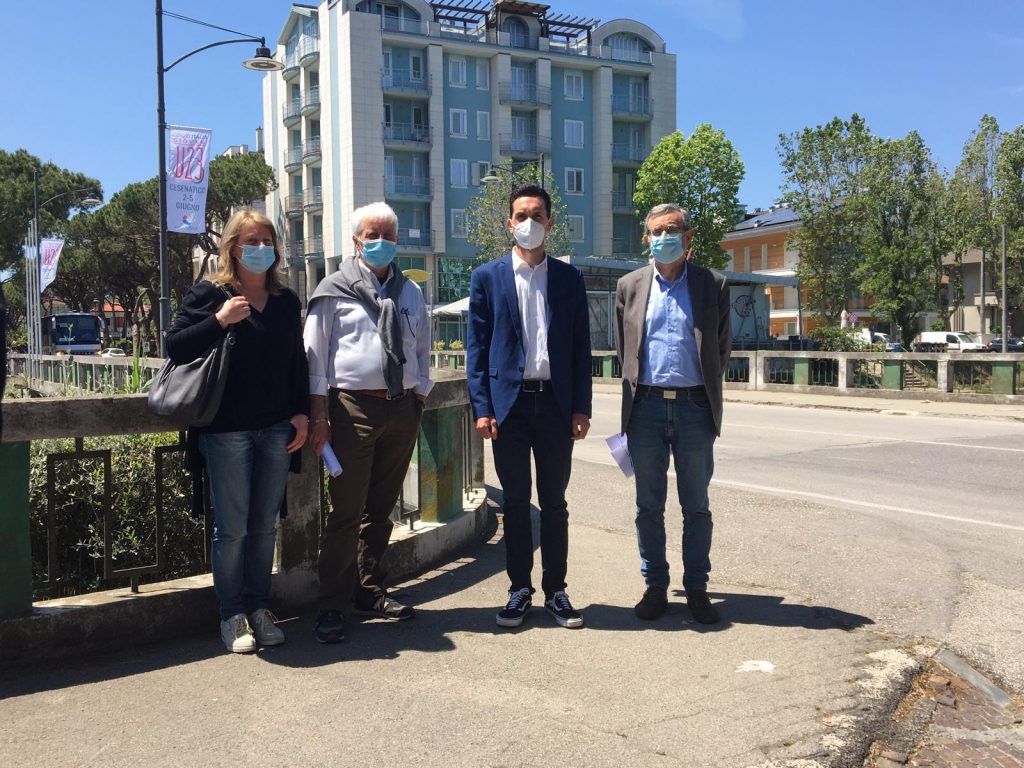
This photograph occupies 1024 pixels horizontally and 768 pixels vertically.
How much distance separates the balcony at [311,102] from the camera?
5572cm

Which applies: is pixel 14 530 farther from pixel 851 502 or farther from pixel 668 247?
pixel 851 502

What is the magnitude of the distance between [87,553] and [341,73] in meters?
52.1

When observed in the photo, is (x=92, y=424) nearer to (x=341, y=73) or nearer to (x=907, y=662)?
(x=907, y=662)

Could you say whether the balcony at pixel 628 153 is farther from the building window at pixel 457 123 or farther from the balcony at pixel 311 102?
the balcony at pixel 311 102

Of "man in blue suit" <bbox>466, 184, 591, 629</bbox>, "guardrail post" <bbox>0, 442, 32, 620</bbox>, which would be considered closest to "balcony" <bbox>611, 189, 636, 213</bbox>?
"man in blue suit" <bbox>466, 184, 591, 629</bbox>

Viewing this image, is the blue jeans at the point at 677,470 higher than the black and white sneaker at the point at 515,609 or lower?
higher

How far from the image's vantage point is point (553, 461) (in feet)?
15.1

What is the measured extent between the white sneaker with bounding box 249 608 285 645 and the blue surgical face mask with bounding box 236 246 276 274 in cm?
161

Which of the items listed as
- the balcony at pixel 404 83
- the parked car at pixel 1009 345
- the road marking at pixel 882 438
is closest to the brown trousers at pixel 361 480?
the road marking at pixel 882 438

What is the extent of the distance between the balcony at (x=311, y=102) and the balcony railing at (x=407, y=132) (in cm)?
523

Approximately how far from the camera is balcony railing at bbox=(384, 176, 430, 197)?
176 feet

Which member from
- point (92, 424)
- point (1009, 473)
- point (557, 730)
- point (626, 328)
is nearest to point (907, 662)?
point (557, 730)

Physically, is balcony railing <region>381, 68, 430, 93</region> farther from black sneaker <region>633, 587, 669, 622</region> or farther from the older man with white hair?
black sneaker <region>633, 587, 669, 622</region>

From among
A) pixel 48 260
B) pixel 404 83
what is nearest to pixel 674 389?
pixel 48 260
